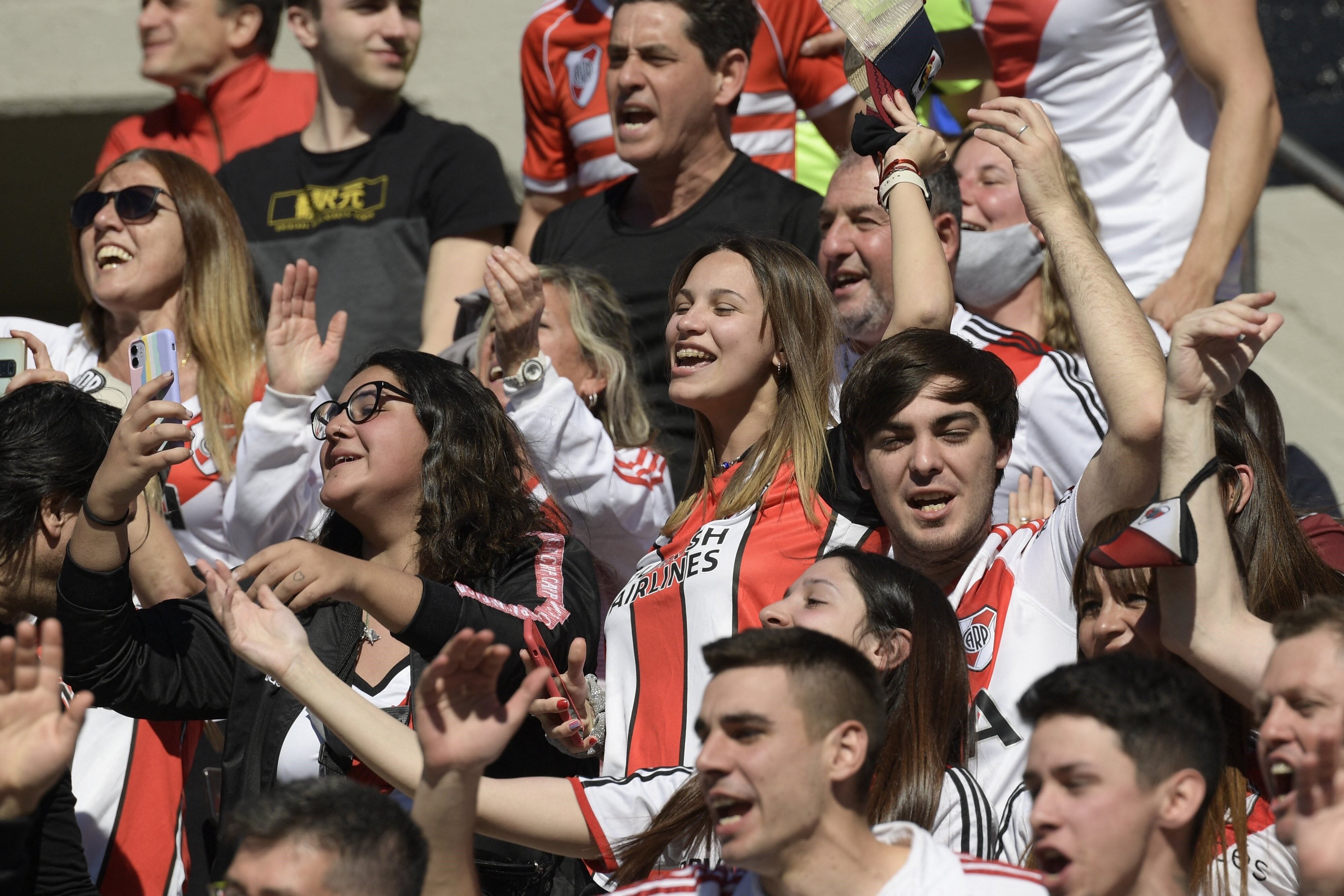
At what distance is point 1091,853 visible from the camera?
2.41 metres

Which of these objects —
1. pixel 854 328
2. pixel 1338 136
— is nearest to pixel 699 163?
pixel 854 328

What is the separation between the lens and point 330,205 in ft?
17.5

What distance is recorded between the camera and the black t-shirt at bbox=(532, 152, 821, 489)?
15.5ft

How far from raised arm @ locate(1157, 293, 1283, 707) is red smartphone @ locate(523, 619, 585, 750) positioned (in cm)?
117

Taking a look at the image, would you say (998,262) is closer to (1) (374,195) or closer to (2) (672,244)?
(2) (672,244)

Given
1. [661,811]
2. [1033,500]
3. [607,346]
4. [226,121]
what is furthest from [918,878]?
[226,121]

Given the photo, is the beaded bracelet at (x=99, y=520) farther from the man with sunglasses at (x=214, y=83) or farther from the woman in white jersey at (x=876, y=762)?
the man with sunglasses at (x=214, y=83)

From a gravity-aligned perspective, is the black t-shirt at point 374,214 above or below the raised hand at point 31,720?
above

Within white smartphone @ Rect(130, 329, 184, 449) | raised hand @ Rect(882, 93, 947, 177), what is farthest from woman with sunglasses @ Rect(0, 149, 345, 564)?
raised hand @ Rect(882, 93, 947, 177)

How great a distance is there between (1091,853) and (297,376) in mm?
2550

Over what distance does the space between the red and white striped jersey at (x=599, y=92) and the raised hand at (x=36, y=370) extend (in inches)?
67.6

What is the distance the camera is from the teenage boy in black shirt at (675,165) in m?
4.76

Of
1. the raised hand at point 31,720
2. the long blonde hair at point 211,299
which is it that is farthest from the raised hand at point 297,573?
the long blonde hair at point 211,299

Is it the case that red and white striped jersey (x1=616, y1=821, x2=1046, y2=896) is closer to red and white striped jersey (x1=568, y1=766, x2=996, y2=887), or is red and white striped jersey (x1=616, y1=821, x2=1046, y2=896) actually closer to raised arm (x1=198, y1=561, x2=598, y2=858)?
red and white striped jersey (x1=568, y1=766, x2=996, y2=887)
